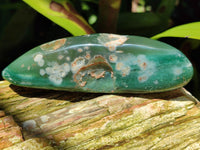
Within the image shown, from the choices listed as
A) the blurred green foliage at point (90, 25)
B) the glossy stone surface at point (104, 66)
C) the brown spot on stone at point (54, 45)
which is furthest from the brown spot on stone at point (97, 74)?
the blurred green foliage at point (90, 25)

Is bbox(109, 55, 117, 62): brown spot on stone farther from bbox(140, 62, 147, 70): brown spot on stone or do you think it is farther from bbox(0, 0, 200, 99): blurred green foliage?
bbox(0, 0, 200, 99): blurred green foliage

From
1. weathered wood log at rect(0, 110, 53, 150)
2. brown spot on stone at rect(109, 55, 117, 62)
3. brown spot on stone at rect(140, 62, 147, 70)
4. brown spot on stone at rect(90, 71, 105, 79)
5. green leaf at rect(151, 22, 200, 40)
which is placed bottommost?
weathered wood log at rect(0, 110, 53, 150)

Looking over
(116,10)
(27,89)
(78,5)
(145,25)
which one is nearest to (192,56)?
(145,25)

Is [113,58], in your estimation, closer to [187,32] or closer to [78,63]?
[78,63]

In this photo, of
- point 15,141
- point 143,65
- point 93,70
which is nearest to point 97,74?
point 93,70

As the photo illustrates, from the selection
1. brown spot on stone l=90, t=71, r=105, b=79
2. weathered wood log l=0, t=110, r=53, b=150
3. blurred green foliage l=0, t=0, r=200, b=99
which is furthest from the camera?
blurred green foliage l=0, t=0, r=200, b=99

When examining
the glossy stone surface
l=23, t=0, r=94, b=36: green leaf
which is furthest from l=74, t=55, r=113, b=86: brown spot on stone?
l=23, t=0, r=94, b=36: green leaf
